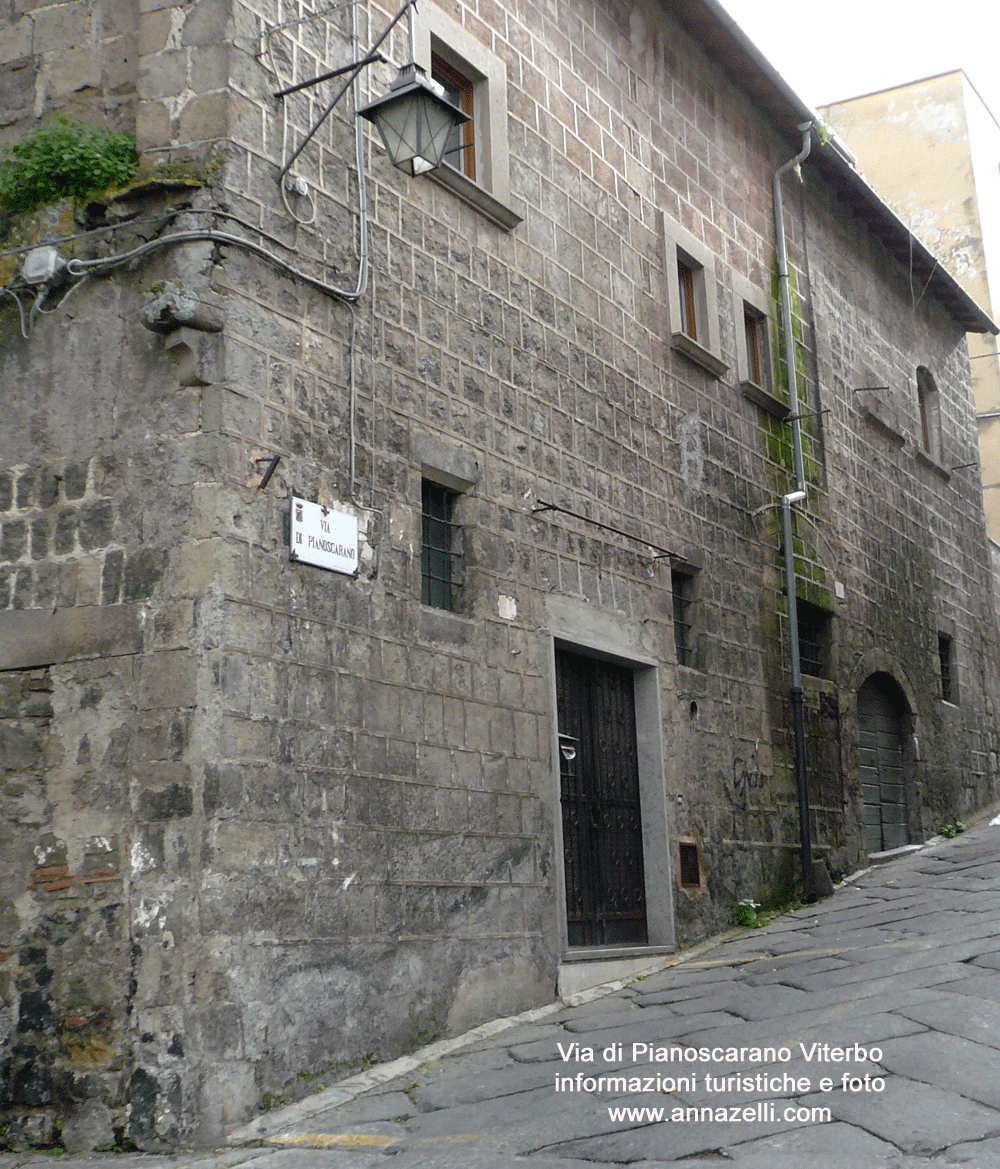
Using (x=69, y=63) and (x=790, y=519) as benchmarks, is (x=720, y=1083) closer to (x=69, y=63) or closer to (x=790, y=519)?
(x=69, y=63)

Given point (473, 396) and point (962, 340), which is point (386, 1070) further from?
point (962, 340)

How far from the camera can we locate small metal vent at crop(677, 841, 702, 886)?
8898mm

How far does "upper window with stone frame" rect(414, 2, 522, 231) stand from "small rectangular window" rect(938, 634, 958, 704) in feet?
28.6

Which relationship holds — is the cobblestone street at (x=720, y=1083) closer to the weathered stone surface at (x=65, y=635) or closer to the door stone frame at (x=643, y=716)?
the door stone frame at (x=643, y=716)

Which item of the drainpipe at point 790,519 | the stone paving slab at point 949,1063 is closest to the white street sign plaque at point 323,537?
the stone paving slab at point 949,1063

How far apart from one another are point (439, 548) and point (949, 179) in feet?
52.0

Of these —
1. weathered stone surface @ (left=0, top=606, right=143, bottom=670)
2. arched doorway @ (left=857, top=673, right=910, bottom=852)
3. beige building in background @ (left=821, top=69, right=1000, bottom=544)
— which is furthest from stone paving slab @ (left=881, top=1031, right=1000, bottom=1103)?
beige building in background @ (left=821, top=69, right=1000, bottom=544)

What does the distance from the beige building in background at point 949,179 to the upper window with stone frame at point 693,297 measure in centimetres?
1090

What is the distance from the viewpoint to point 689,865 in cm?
898

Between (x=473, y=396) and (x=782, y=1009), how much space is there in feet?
12.2

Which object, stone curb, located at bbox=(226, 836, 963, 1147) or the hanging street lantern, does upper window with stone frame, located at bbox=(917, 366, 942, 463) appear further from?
the hanging street lantern

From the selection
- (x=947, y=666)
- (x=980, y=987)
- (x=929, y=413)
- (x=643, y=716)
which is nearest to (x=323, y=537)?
(x=643, y=716)

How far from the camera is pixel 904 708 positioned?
13.2 m

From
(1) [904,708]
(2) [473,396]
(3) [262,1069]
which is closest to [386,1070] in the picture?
(3) [262,1069]
